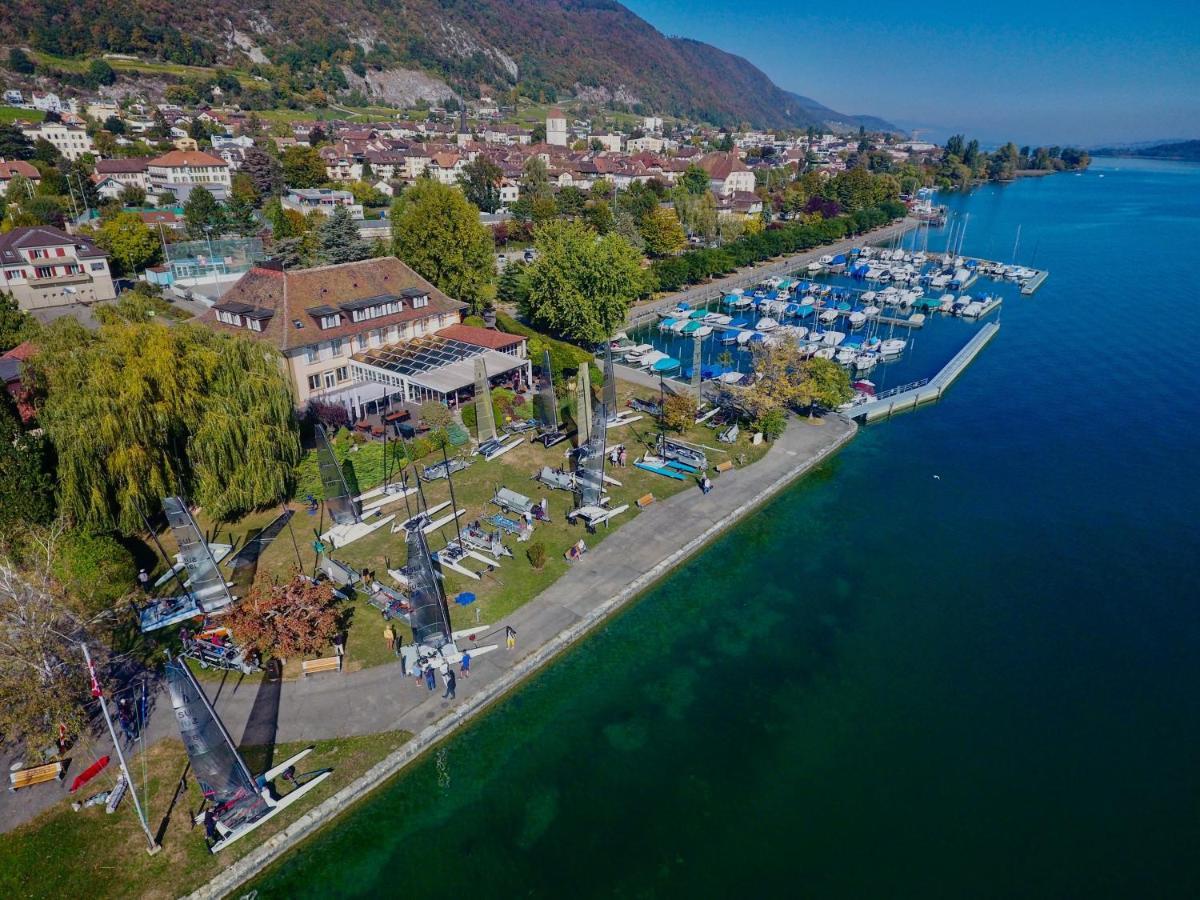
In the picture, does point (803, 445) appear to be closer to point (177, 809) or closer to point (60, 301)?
point (177, 809)

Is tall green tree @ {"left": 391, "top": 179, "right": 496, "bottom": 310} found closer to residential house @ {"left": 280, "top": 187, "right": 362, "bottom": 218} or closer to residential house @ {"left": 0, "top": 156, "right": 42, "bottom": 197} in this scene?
residential house @ {"left": 280, "top": 187, "right": 362, "bottom": 218}

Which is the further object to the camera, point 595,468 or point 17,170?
point 17,170

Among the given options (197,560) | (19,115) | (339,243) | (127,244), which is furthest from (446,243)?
(19,115)

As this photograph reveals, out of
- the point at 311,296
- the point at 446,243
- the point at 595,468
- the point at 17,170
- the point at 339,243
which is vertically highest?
the point at 17,170

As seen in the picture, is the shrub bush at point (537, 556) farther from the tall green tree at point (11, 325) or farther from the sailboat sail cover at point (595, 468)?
the tall green tree at point (11, 325)

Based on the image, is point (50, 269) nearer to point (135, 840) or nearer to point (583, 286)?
point (583, 286)

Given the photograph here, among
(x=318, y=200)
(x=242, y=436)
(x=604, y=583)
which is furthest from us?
(x=318, y=200)
